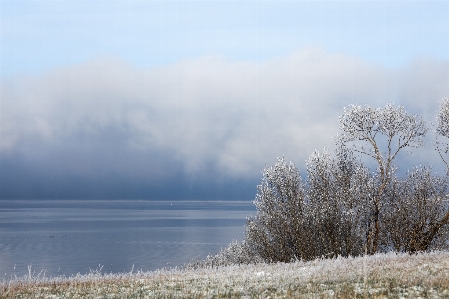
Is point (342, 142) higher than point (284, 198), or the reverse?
point (342, 142)

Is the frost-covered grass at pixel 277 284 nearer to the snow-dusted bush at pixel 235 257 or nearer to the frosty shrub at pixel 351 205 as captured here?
the frosty shrub at pixel 351 205

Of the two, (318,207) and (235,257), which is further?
(235,257)

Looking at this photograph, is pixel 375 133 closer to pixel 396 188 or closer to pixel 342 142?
pixel 342 142

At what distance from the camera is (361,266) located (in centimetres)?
1962

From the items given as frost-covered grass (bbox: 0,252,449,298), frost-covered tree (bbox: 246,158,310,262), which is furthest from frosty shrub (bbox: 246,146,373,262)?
frost-covered grass (bbox: 0,252,449,298)

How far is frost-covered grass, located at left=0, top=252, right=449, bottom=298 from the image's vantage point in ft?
45.8

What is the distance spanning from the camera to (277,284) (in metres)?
15.8

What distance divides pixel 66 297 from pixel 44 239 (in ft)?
547

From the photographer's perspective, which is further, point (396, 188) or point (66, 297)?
point (396, 188)

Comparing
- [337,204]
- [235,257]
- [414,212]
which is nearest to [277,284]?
[337,204]

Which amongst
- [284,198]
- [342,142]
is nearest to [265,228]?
[284,198]

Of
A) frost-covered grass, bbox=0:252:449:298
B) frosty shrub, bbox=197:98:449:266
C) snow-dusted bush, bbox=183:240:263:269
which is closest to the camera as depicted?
frost-covered grass, bbox=0:252:449:298

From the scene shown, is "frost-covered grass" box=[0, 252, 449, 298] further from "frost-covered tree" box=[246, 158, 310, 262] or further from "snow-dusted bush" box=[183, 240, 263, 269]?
"snow-dusted bush" box=[183, 240, 263, 269]

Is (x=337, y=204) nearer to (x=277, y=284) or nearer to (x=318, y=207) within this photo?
(x=318, y=207)
